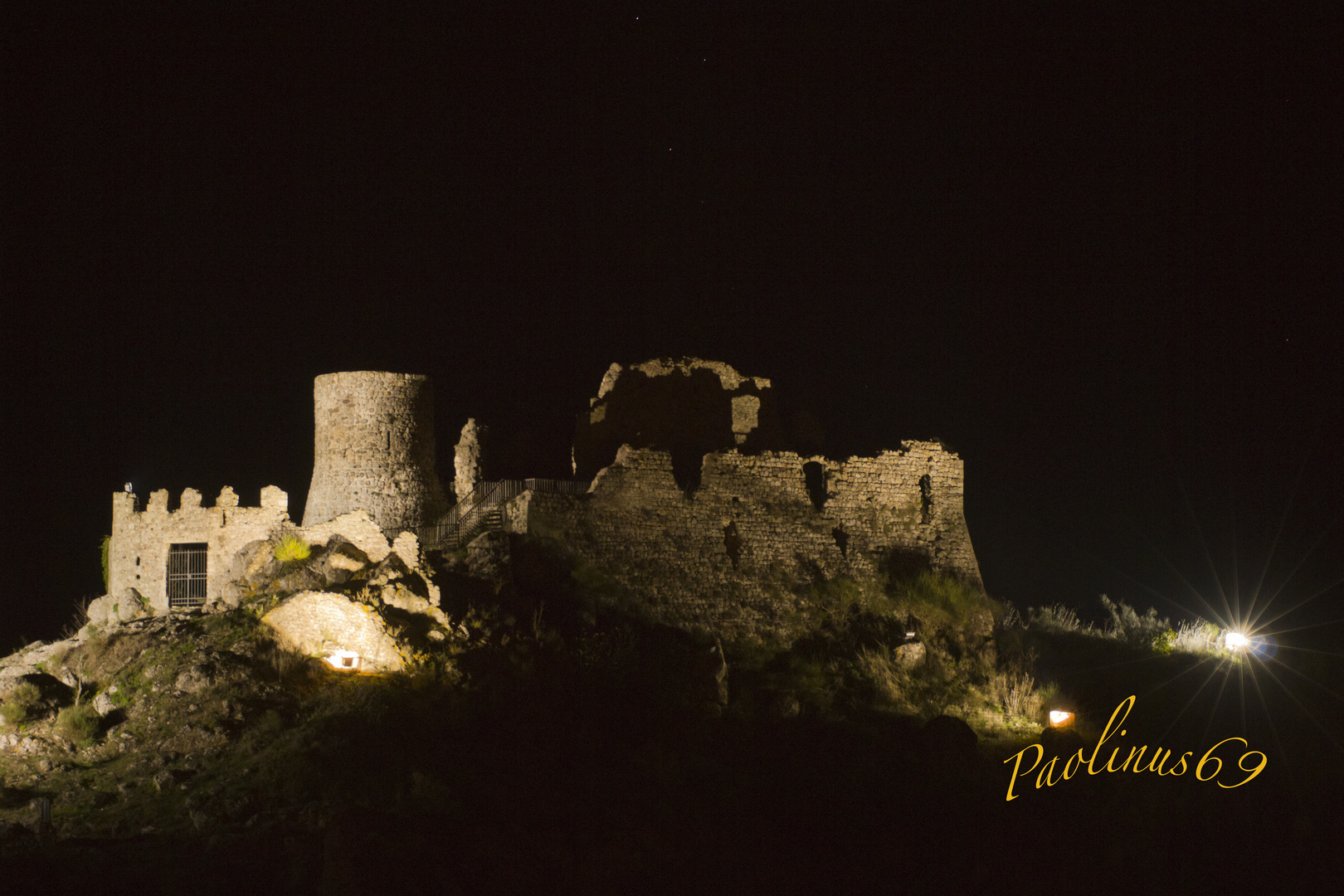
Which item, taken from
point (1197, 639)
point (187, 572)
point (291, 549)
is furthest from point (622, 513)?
point (1197, 639)

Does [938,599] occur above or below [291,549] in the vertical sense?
below

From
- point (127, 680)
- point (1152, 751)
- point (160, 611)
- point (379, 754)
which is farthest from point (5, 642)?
point (1152, 751)

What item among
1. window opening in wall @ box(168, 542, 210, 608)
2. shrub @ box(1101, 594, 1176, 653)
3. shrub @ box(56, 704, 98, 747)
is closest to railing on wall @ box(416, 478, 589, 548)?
window opening in wall @ box(168, 542, 210, 608)

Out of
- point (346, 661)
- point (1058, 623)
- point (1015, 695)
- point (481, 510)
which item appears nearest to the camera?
point (346, 661)

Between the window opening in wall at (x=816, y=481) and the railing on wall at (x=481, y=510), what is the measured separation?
473 centimetres

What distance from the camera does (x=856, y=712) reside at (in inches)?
858

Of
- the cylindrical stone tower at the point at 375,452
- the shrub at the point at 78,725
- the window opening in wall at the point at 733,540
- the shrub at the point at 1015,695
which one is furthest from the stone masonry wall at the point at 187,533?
the shrub at the point at 1015,695

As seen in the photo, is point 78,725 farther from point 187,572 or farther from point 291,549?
point 187,572

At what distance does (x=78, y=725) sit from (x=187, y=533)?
22.4 ft

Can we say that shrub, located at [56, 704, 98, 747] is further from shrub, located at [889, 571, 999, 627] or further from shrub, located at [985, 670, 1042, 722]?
shrub, located at [985, 670, 1042, 722]

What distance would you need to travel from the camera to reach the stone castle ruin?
2247cm

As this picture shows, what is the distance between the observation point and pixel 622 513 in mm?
23219

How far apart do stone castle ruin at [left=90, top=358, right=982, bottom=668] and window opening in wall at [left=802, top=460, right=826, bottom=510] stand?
1.6 inches

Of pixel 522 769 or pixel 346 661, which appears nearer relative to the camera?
pixel 522 769
